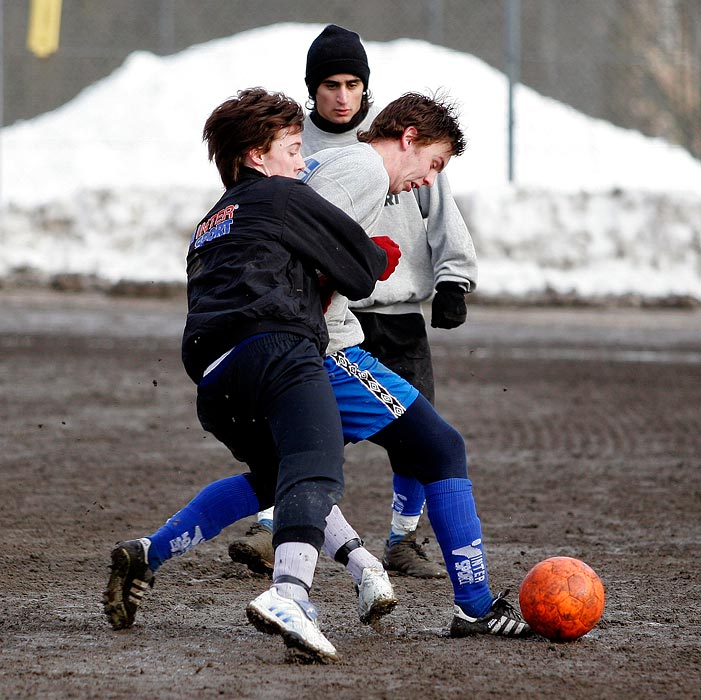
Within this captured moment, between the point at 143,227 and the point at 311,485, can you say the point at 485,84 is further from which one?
the point at 311,485

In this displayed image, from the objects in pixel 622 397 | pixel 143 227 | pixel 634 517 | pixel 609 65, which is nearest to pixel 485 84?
pixel 609 65

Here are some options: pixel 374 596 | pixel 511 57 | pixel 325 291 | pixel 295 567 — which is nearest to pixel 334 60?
pixel 325 291

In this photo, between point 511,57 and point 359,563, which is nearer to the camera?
point 359,563

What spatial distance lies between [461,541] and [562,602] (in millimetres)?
371

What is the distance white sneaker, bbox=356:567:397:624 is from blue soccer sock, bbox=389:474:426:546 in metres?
0.97

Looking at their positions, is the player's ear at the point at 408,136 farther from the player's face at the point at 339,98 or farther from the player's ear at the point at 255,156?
the player's face at the point at 339,98

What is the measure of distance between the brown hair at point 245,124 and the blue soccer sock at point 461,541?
4.01 ft

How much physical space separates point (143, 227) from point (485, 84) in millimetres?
5992

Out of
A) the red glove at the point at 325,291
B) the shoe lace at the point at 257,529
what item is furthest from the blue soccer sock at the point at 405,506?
the red glove at the point at 325,291

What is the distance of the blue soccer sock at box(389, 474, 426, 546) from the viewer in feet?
17.5

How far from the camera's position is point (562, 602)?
4.18 metres

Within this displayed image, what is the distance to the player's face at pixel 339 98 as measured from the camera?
5379 mm

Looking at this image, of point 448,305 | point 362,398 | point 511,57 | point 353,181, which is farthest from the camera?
point 511,57

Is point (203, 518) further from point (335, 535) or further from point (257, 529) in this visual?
point (257, 529)
